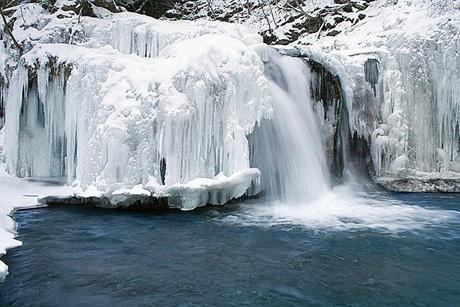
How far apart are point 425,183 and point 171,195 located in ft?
21.5

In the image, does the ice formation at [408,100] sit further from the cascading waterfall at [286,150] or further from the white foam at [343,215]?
the white foam at [343,215]

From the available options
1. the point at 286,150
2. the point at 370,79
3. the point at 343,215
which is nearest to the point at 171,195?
the point at 286,150

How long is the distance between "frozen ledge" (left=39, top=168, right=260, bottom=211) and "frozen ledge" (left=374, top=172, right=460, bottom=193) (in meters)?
4.46

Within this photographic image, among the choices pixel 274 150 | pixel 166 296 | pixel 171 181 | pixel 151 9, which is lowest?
pixel 166 296

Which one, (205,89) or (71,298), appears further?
(205,89)

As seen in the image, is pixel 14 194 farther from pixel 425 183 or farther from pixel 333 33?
pixel 333 33

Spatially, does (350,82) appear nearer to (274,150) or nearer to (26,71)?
(274,150)

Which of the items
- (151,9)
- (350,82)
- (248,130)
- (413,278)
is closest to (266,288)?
(413,278)

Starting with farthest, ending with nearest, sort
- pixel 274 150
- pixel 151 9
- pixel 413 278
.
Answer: pixel 151 9
pixel 274 150
pixel 413 278

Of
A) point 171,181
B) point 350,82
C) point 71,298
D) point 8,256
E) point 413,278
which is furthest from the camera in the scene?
point 350,82

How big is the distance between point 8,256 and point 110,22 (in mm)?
7335

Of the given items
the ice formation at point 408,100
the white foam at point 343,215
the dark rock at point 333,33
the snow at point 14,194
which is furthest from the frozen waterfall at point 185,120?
the dark rock at point 333,33

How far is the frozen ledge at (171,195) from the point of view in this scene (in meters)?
7.88

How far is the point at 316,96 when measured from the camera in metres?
10.7
